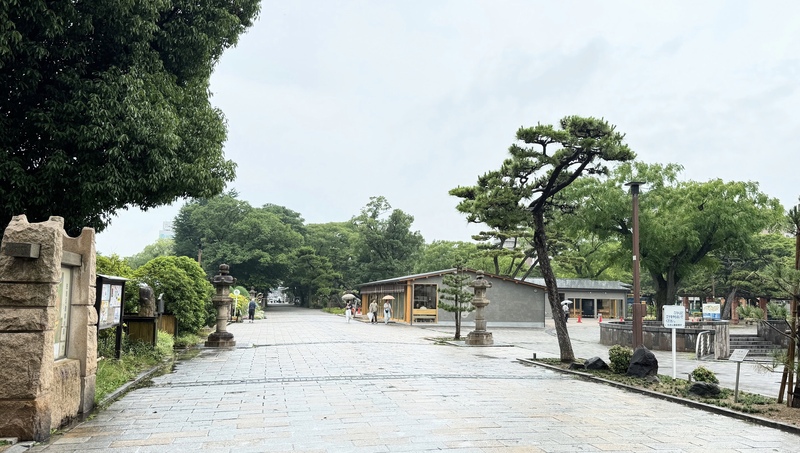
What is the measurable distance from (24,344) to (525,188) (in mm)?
11667

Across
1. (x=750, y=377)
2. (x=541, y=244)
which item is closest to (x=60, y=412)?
(x=541, y=244)

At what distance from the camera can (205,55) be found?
12.6m

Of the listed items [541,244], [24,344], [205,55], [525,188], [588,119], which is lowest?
[24,344]

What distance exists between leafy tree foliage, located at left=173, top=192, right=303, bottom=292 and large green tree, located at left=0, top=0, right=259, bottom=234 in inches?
2036

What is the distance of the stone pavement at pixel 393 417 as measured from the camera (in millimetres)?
6250

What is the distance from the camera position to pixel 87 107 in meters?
10.1

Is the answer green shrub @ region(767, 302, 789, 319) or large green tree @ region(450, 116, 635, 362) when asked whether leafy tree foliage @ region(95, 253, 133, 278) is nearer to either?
large green tree @ region(450, 116, 635, 362)

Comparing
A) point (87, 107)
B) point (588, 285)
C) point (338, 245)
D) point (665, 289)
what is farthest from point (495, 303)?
point (338, 245)

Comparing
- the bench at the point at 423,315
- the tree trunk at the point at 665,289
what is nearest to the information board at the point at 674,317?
the tree trunk at the point at 665,289

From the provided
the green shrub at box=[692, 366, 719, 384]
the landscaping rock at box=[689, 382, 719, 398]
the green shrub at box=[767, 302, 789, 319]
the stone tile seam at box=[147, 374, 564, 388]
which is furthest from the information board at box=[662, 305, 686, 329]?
the green shrub at box=[767, 302, 789, 319]

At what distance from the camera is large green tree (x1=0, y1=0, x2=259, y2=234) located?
32.8ft

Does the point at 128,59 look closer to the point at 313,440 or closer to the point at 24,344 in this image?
the point at 24,344

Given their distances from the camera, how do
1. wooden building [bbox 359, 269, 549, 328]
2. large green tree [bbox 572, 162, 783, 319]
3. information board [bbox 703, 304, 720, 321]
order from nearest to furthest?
large green tree [bbox 572, 162, 783, 319]
information board [bbox 703, 304, 720, 321]
wooden building [bbox 359, 269, 549, 328]

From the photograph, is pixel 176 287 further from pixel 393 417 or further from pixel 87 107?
pixel 393 417
